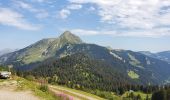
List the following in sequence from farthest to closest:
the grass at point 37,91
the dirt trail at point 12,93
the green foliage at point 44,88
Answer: the green foliage at point 44,88, the grass at point 37,91, the dirt trail at point 12,93

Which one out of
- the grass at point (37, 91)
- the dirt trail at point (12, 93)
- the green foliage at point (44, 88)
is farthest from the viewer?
the green foliage at point (44, 88)

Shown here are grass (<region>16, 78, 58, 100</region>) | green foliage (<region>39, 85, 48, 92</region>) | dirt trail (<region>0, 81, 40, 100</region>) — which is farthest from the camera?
green foliage (<region>39, 85, 48, 92</region>)

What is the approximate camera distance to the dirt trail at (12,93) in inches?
1228

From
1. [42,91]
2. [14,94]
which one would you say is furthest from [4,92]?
[42,91]

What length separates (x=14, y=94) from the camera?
33156 millimetres

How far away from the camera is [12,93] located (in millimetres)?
33844

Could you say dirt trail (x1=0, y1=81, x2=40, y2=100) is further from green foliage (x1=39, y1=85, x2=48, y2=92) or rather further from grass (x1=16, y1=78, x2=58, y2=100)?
green foliage (x1=39, y1=85, x2=48, y2=92)

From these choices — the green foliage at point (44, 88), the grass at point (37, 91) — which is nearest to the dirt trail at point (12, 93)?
the grass at point (37, 91)

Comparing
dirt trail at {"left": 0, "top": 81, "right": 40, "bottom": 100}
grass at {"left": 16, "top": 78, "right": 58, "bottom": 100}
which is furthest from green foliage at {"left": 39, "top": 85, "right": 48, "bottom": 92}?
dirt trail at {"left": 0, "top": 81, "right": 40, "bottom": 100}

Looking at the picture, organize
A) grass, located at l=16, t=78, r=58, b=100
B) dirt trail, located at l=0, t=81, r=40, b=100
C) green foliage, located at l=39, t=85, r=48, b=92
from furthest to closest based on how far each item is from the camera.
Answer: green foliage, located at l=39, t=85, r=48, b=92, grass, located at l=16, t=78, r=58, b=100, dirt trail, located at l=0, t=81, r=40, b=100

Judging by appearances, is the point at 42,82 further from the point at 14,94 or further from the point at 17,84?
the point at 14,94

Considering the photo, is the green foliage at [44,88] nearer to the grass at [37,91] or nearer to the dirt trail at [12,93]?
the grass at [37,91]

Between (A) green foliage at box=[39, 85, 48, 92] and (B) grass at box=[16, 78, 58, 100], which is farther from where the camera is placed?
(A) green foliage at box=[39, 85, 48, 92]

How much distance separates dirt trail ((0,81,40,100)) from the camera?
102ft
